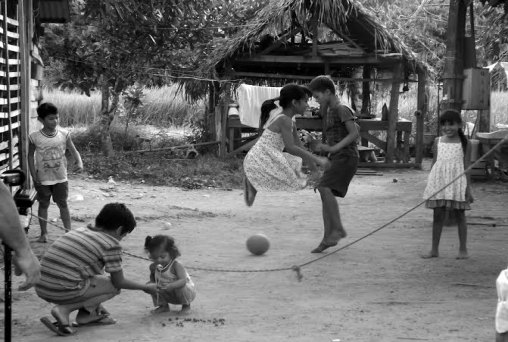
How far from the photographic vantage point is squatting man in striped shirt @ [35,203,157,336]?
5520 millimetres

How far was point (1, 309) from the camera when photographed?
6082mm

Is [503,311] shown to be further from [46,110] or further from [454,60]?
[454,60]

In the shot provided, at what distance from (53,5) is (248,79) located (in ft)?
34.6

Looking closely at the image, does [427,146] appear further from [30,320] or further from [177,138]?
[30,320]

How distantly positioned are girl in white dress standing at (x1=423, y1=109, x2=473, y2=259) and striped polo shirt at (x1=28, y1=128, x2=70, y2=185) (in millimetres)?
3687

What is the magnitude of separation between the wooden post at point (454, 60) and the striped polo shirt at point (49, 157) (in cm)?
532

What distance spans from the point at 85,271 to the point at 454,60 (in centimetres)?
747

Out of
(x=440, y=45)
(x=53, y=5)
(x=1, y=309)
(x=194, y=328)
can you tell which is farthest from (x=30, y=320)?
(x=440, y=45)

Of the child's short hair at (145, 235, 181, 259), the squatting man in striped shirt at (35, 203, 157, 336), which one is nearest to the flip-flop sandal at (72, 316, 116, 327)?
the squatting man in striped shirt at (35, 203, 157, 336)

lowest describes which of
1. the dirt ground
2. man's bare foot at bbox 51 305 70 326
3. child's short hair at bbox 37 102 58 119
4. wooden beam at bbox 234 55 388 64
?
the dirt ground

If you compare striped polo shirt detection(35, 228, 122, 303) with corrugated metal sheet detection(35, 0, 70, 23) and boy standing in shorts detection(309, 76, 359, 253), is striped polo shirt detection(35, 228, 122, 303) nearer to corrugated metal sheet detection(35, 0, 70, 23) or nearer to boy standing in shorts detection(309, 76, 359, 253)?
boy standing in shorts detection(309, 76, 359, 253)

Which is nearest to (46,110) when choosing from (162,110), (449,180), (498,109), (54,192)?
(54,192)

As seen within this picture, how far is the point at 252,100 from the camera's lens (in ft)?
66.3

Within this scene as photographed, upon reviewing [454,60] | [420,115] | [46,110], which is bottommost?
[420,115]
